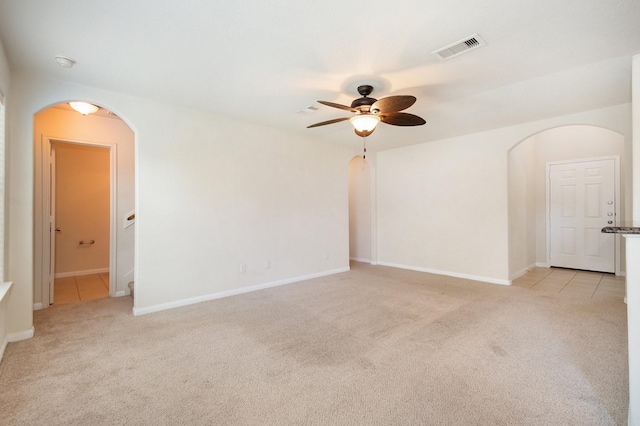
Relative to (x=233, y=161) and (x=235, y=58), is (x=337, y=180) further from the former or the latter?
(x=235, y=58)

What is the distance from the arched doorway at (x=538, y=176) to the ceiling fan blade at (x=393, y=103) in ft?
10.3

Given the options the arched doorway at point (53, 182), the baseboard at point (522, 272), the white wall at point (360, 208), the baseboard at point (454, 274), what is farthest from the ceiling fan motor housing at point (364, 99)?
the baseboard at point (522, 272)

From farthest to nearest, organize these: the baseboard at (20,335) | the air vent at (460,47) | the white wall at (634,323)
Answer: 1. the baseboard at (20,335)
2. the air vent at (460,47)
3. the white wall at (634,323)

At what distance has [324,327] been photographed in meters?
2.99

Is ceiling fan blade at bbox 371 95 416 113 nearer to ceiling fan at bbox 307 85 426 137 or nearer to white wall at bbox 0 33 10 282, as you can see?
ceiling fan at bbox 307 85 426 137

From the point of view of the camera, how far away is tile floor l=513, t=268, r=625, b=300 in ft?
13.5

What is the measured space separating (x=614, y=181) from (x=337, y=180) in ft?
16.4

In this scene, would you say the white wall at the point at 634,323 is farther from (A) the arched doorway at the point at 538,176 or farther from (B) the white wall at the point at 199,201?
(B) the white wall at the point at 199,201

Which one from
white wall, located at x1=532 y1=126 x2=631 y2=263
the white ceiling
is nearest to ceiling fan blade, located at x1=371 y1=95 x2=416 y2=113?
the white ceiling

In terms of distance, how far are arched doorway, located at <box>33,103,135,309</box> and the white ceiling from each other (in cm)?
124

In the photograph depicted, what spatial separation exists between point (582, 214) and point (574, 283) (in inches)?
68.0

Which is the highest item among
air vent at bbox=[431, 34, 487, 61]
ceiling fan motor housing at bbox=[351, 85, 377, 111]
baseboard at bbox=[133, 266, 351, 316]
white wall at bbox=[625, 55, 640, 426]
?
air vent at bbox=[431, 34, 487, 61]

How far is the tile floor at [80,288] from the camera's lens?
408cm

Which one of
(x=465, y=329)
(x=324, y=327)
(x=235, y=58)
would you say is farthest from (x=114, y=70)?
(x=465, y=329)
